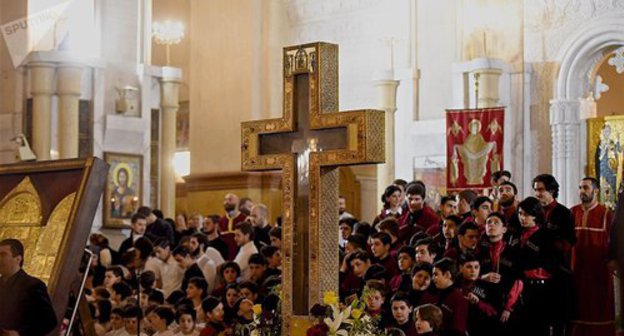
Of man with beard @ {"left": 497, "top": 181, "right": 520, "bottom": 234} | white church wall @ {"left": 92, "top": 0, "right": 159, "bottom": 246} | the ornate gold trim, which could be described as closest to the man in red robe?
man with beard @ {"left": 497, "top": 181, "right": 520, "bottom": 234}

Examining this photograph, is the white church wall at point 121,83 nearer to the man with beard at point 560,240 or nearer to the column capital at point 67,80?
the column capital at point 67,80

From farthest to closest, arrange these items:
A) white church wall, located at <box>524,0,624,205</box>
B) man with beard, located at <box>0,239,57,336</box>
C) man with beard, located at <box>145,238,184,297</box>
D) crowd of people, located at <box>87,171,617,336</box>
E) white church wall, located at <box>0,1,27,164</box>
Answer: white church wall, located at <box>0,1,27,164</box> → white church wall, located at <box>524,0,624,205</box> → man with beard, located at <box>145,238,184,297</box> → crowd of people, located at <box>87,171,617,336</box> → man with beard, located at <box>0,239,57,336</box>

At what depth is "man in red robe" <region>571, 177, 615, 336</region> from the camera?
40.0ft

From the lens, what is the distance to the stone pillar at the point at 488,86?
18344 millimetres

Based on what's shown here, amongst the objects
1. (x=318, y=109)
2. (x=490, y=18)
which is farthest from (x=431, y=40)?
(x=318, y=109)

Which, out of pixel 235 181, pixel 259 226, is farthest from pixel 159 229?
pixel 235 181

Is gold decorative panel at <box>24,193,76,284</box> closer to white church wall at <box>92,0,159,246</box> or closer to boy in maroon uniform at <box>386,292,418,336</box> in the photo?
boy in maroon uniform at <box>386,292,418,336</box>

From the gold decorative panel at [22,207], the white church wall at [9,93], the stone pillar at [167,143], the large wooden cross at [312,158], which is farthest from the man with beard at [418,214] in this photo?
the stone pillar at [167,143]

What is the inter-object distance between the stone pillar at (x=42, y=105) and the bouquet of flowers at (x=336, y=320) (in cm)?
1208

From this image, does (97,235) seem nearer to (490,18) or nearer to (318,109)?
(490,18)

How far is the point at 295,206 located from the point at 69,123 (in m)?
11.6

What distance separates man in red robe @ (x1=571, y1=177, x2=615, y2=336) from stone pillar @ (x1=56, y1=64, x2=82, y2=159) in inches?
371

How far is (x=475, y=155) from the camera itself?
17.8 metres

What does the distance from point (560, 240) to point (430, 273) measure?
159 centimetres
